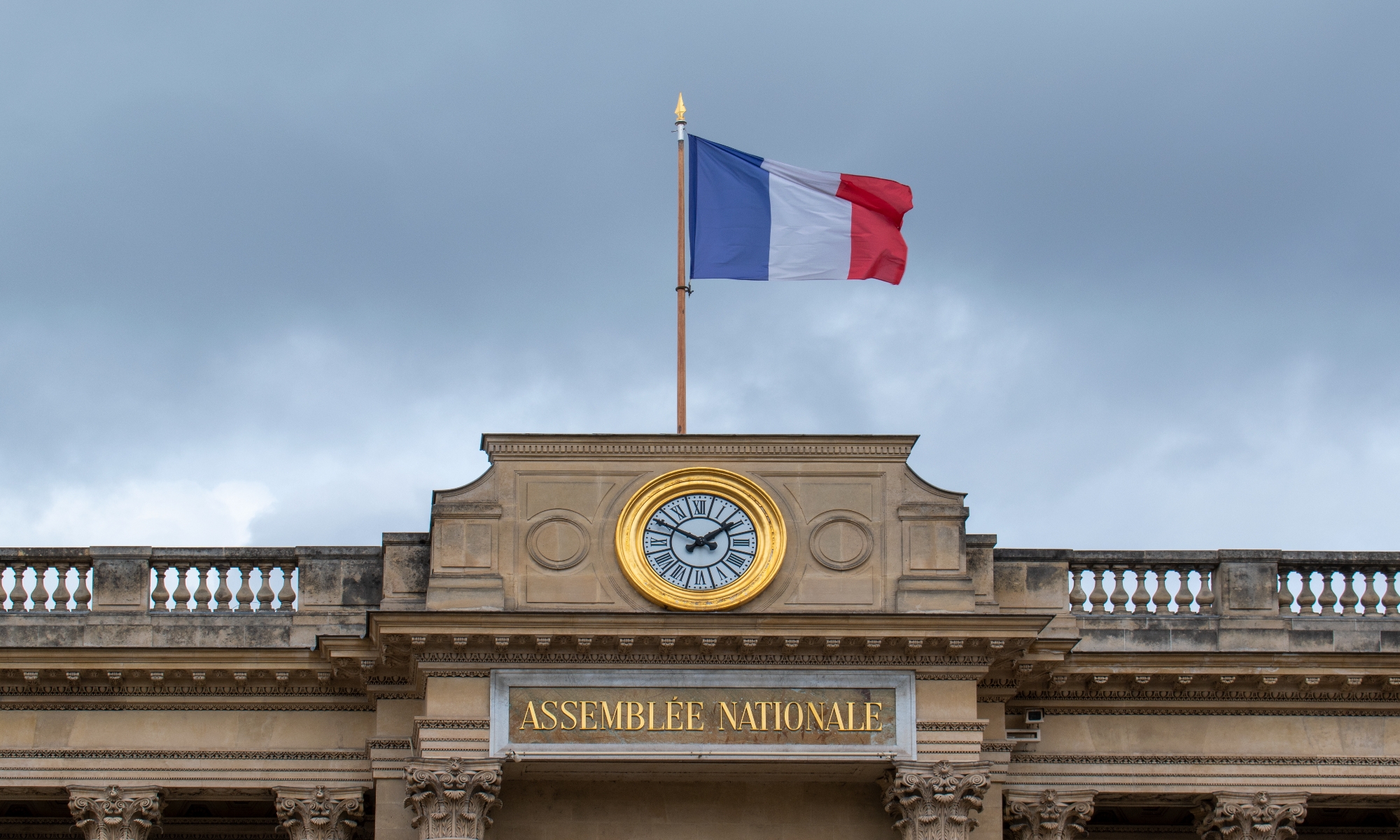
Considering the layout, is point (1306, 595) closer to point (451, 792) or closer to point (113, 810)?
point (451, 792)

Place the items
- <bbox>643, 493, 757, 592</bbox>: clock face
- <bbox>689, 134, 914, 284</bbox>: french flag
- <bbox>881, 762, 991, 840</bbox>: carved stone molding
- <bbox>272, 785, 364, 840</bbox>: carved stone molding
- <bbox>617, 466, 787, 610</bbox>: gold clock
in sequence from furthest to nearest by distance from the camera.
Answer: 1. <bbox>689, 134, 914, 284</bbox>: french flag
2. <bbox>272, 785, 364, 840</bbox>: carved stone molding
3. <bbox>643, 493, 757, 592</bbox>: clock face
4. <bbox>617, 466, 787, 610</bbox>: gold clock
5. <bbox>881, 762, 991, 840</bbox>: carved stone molding

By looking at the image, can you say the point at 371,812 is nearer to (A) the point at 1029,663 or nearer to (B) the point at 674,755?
(B) the point at 674,755

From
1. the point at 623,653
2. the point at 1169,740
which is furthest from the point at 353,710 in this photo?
the point at 1169,740

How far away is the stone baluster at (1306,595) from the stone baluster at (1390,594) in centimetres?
94

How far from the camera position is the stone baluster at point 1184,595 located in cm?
3431

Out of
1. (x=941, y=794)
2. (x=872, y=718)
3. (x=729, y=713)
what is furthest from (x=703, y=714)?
(x=941, y=794)

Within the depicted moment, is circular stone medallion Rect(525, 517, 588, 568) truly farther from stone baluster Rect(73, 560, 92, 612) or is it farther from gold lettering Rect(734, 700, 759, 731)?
stone baluster Rect(73, 560, 92, 612)

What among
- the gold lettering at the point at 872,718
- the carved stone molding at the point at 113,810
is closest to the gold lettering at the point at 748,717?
the gold lettering at the point at 872,718

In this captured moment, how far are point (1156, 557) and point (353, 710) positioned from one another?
11158 mm

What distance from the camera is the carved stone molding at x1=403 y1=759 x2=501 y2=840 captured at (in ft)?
104

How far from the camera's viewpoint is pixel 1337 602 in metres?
34.9

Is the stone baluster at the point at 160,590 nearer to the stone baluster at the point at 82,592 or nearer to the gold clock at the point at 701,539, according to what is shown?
the stone baluster at the point at 82,592

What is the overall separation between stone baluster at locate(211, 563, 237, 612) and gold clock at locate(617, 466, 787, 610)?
18.4 ft

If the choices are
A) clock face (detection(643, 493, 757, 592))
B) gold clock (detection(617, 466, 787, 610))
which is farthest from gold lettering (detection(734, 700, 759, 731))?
clock face (detection(643, 493, 757, 592))
